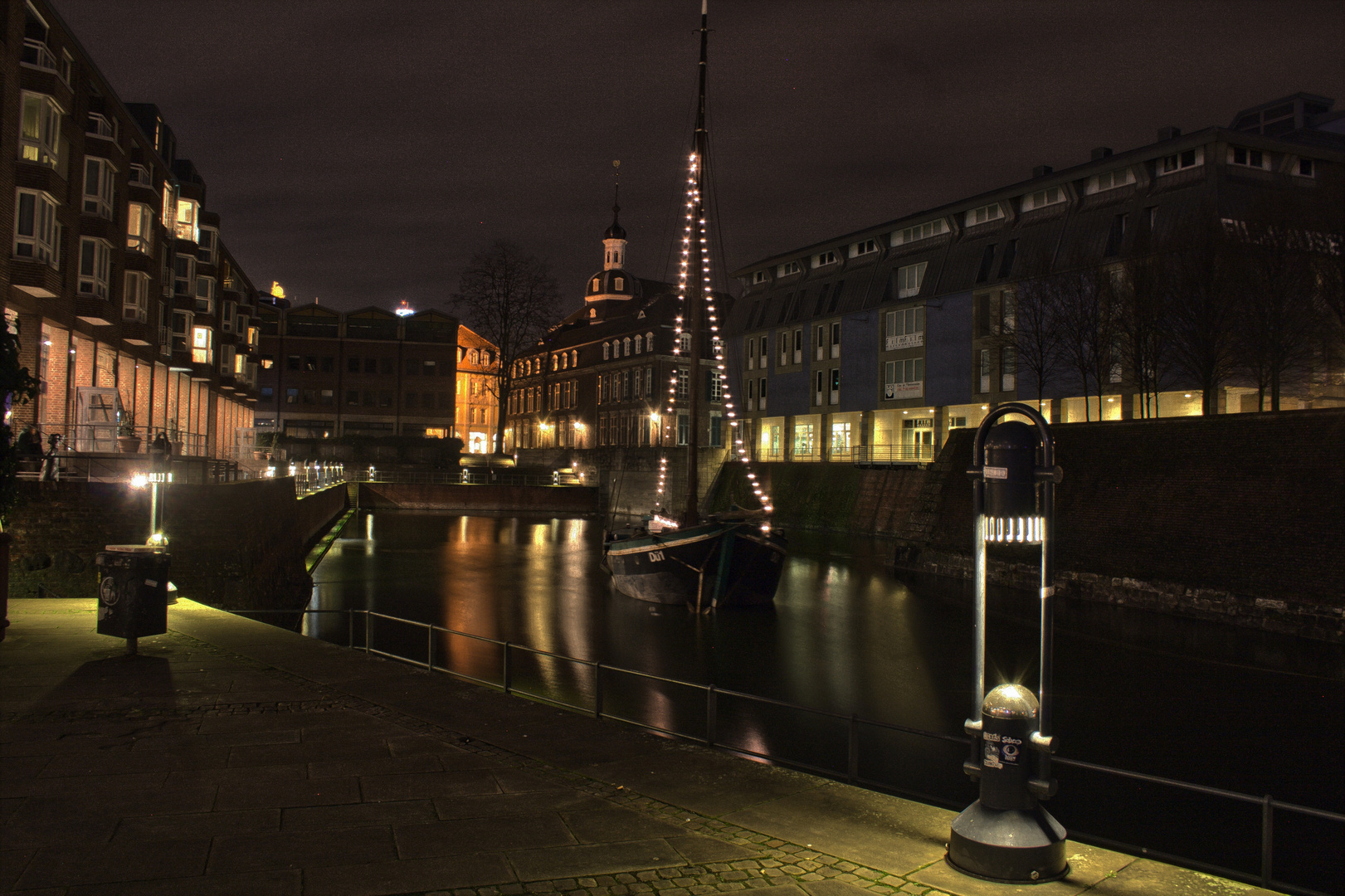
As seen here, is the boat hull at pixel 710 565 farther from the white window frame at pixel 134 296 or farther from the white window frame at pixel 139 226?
the white window frame at pixel 139 226

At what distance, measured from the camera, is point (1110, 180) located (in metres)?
41.2

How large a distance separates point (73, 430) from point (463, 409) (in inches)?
2826

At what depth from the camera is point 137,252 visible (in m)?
35.2

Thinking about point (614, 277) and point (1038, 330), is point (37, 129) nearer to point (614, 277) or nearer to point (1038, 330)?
point (1038, 330)

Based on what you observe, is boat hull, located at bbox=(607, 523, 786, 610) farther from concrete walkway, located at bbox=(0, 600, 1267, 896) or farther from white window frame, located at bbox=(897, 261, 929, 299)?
white window frame, located at bbox=(897, 261, 929, 299)

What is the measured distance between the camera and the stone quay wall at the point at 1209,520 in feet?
71.2

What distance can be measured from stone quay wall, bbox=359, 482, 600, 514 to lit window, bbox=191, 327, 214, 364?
16383mm

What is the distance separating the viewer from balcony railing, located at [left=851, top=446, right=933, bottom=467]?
48.1 m

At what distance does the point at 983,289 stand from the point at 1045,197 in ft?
16.2

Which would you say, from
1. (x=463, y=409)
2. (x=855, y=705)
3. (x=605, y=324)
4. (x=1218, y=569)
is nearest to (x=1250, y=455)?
(x=1218, y=569)

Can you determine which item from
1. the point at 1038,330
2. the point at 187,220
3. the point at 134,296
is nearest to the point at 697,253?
the point at 1038,330

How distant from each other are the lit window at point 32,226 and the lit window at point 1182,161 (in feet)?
132

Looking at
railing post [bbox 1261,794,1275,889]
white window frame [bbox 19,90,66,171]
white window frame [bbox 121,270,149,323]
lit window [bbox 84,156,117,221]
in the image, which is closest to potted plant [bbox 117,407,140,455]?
white window frame [bbox 121,270,149,323]

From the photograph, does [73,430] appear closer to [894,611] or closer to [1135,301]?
[894,611]
